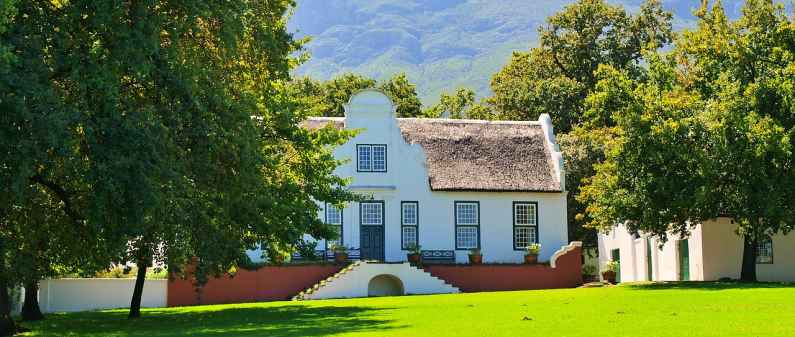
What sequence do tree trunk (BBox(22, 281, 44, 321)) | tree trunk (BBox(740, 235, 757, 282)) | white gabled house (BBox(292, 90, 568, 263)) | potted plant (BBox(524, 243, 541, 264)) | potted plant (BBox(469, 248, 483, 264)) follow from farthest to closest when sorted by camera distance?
white gabled house (BBox(292, 90, 568, 263)) < potted plant (BBox(524, 243, 541, 264)) < potted plant (BBox(469, 248, 483, 264)) < tree trunk (BBox(740, 235, 757, 282)) < tree trunk (BBox(22, 281, 44, 321))

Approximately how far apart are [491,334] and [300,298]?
25.2 metres

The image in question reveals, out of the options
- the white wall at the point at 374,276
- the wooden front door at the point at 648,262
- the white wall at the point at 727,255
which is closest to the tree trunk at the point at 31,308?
the white wall at the point at 374,276

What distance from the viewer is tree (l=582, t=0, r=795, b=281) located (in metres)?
36.0

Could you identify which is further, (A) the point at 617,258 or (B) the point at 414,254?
(A) the point at 617,258

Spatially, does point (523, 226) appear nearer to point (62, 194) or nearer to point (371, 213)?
point (371, 213)

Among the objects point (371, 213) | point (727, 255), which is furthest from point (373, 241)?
point (727, 255)

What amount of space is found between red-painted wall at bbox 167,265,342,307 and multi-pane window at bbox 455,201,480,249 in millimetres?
6125

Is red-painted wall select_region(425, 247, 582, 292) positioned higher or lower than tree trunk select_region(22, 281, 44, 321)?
higher

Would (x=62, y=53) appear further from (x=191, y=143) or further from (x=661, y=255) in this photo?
(x=661, y=255)

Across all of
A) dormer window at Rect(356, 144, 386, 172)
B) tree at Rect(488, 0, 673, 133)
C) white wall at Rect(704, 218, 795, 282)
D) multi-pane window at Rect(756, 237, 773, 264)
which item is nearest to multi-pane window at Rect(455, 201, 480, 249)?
dormer window at Rect(356, 144, 386, 172)

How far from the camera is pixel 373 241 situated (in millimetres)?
47125

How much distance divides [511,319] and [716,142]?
711 inches

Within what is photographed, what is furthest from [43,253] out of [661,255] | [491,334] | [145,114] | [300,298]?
[661,255]

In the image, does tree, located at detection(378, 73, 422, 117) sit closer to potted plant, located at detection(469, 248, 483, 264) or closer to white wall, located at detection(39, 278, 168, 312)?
potted plant, located at detection(469, 248, 483, 264)
